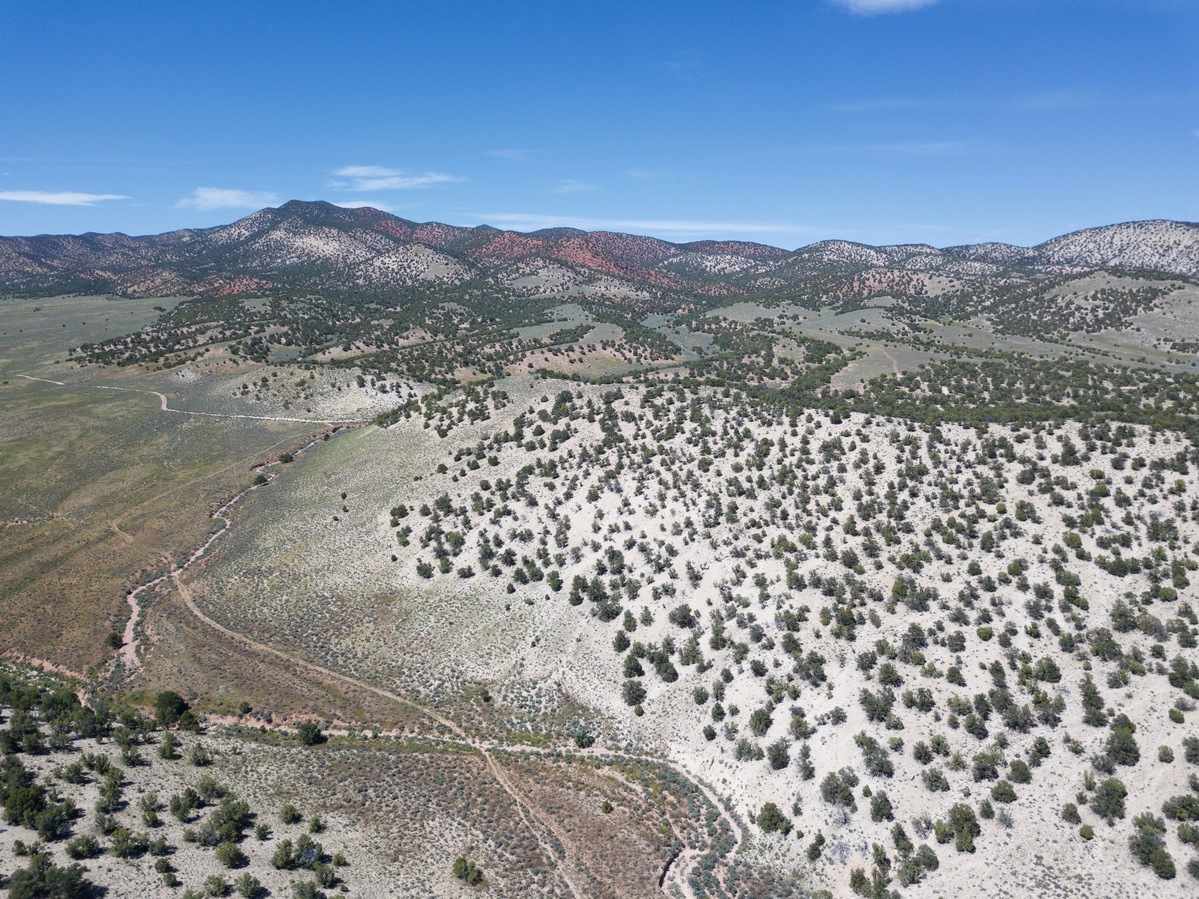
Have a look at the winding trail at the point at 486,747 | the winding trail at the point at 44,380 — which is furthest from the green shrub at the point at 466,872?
the winding trail at the point at 44,380

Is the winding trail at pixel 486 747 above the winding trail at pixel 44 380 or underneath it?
underneath

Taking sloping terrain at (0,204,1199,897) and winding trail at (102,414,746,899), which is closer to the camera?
sloping terrain at (0,204,1199,897)

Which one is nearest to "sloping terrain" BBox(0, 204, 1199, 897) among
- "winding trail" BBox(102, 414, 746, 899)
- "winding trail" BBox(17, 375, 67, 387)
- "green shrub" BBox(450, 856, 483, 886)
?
"winding trail" BBox(102, 414, 746, 899)

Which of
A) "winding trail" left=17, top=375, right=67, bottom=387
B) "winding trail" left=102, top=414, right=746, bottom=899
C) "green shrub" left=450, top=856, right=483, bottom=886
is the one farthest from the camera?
"winding trail" left=17, top=375, right=67, bottom=387


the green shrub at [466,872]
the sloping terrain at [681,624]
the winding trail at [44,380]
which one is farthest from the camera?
the winding trail at [44,380]

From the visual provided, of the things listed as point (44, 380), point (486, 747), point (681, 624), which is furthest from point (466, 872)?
point (44, 380)

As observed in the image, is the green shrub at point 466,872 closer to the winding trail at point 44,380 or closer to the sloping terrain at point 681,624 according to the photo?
the sloping terrain at point 681,624

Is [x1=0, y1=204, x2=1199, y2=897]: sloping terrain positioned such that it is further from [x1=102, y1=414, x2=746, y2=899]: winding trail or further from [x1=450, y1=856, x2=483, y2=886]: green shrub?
[x1=450, y1=856, x2=483, y2=886]: green shrub

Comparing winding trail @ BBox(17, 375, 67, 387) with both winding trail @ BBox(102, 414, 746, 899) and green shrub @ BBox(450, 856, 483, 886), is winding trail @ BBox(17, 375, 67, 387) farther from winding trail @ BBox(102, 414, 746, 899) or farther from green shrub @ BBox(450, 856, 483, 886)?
green shrub @ BBox(450, 856, 483, 886)

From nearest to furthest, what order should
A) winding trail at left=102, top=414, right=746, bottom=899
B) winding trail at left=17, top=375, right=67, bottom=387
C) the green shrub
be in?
the green shrub → winding trail at left=102, top=414, right=746, bottom=899 → winding trail at left=17, top=375, right=67, bottom=387

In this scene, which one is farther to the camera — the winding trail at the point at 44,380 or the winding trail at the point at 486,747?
the winding trail at the point at 44,380

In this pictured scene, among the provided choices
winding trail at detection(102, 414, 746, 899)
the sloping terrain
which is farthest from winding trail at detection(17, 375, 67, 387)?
winding trail at detection(102, 414, 746, 899)

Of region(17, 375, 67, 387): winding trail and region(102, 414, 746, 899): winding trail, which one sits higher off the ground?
region(17, 375, 67, 387): winding trail
